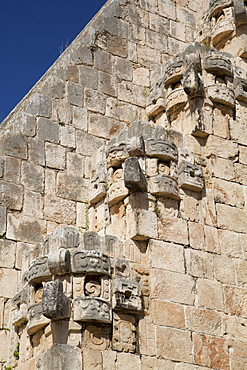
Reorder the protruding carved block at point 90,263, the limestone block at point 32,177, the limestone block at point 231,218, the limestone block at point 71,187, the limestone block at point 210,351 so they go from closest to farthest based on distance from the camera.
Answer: the protruding carved block at point 90,263 → the limestone block at point 210,351 → the limestone block at point 231,218 → the limestone block at point 32,177 → the limestone block at point 71,187

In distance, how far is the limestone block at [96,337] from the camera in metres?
9.46

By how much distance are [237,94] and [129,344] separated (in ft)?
17.4

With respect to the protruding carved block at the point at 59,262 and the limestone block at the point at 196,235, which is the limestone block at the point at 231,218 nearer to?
the limestone block at the point at 196,235

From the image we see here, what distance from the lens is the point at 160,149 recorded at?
37.3 ft

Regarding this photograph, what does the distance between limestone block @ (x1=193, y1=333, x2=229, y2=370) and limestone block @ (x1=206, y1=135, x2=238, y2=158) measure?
318 centimetres

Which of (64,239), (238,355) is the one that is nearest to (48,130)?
(64,239)

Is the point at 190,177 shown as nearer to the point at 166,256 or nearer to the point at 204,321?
the point at 166,256

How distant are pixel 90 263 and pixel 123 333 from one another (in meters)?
1.05

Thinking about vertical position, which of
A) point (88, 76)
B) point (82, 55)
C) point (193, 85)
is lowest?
point (193, 85)

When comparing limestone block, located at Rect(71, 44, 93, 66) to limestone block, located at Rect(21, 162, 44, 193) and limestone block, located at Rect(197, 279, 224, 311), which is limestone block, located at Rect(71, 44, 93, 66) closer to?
limestone block, located at Rect(21, 162, 44, 193)

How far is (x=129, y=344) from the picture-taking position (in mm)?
9742

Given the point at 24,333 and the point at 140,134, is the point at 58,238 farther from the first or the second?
the point at 140,134

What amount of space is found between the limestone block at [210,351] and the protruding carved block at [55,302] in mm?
2062

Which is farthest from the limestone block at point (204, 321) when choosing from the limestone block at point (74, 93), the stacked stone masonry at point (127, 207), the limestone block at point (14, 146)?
the limestone block at point (74, 93)
